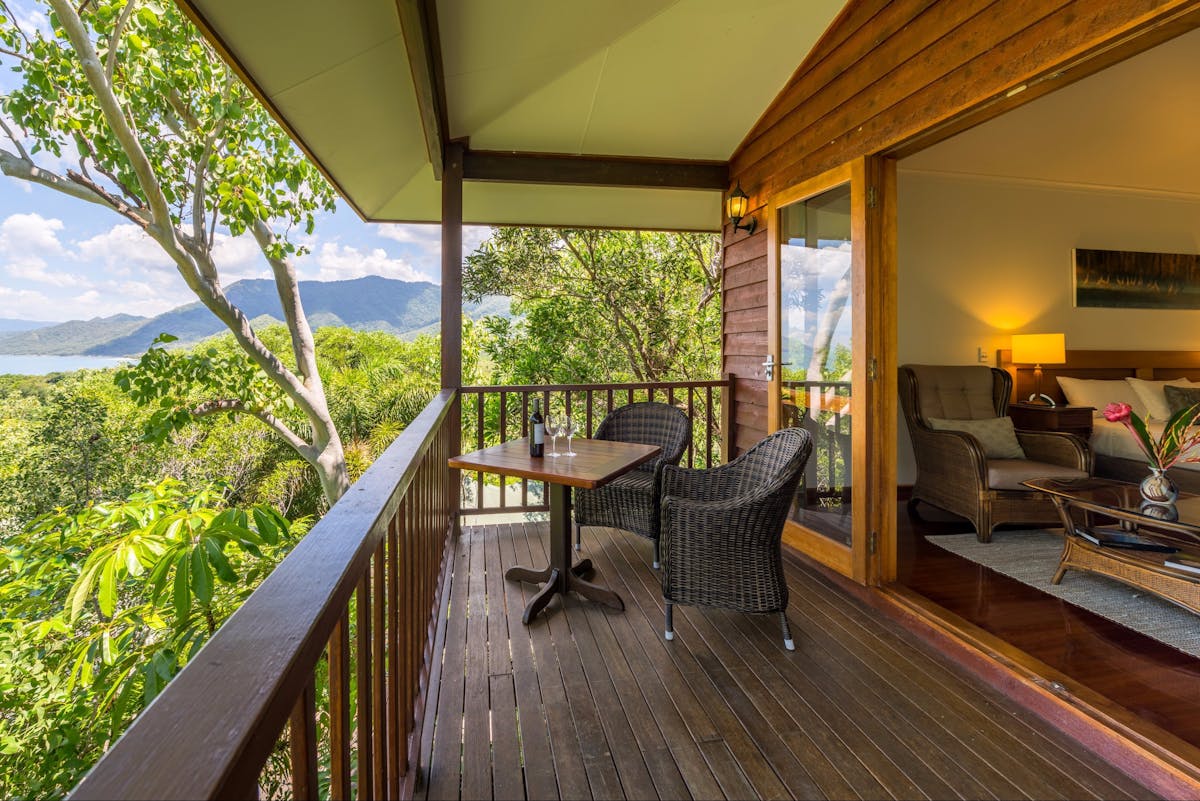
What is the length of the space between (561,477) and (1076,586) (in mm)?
2697

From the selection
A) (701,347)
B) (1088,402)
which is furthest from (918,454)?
(701,347)

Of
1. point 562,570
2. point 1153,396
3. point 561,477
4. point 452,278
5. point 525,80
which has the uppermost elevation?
point 525,80

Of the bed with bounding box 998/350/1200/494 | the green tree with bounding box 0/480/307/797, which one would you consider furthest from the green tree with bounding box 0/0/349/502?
the bed with bounding box 998/350/1200/494

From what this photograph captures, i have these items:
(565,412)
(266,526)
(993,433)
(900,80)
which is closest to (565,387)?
(565,412)

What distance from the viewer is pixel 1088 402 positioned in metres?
4.97

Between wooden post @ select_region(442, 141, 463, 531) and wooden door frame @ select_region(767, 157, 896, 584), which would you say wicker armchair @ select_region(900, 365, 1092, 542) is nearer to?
wooden door frame @ select_region(767, 157, 896, 584)

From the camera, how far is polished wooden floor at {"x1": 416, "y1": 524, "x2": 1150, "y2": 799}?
166 cm

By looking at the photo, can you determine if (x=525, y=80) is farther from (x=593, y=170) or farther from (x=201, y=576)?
(x=201, y=576)

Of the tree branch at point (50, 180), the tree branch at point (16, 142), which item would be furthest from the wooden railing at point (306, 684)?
the tree branch at point (16, 142)

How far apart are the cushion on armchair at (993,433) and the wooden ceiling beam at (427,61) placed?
12.4 feet

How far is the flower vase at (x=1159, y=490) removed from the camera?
8.52 feet

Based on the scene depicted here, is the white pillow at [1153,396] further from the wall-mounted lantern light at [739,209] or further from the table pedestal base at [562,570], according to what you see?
the table pedestal base at [562,570]

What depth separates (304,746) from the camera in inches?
28.0

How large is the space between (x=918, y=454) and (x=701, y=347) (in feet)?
16.1
